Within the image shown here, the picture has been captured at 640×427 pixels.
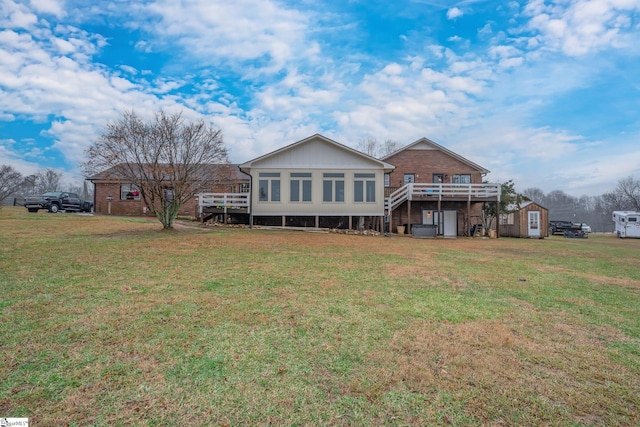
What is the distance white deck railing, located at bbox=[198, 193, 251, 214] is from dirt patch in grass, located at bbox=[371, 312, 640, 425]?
16.0 m

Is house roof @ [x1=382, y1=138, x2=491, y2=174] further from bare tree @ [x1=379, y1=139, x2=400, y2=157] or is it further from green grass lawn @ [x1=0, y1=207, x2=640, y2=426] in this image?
bare tree @ [x1=379, y1=139, x2=400, y2=157]

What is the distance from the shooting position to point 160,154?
13734 mm

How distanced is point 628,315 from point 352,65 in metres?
15.8

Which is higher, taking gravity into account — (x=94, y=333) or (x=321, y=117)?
(x=321, y=117)

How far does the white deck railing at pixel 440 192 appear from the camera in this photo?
20.0 m

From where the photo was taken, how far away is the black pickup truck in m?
22.2

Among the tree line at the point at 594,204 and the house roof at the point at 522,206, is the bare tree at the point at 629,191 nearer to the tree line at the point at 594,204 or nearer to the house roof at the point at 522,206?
the tree line at the point at 594,204

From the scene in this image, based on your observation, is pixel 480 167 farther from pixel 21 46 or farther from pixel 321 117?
pixel 21 46

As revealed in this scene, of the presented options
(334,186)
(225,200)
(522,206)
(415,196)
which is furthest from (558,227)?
(225,200)

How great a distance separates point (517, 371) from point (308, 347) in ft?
6.77

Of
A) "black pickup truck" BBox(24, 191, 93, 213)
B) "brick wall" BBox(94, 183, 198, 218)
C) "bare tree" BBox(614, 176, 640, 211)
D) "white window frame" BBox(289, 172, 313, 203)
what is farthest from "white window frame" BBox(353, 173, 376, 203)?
"bare tree" BBox(614, 176, 640, 211)

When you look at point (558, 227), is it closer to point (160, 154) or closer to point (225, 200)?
point (225, 200)

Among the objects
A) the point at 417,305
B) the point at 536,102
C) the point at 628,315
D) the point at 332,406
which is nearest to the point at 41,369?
the point at 332,406

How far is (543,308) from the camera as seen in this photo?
16.6ft
